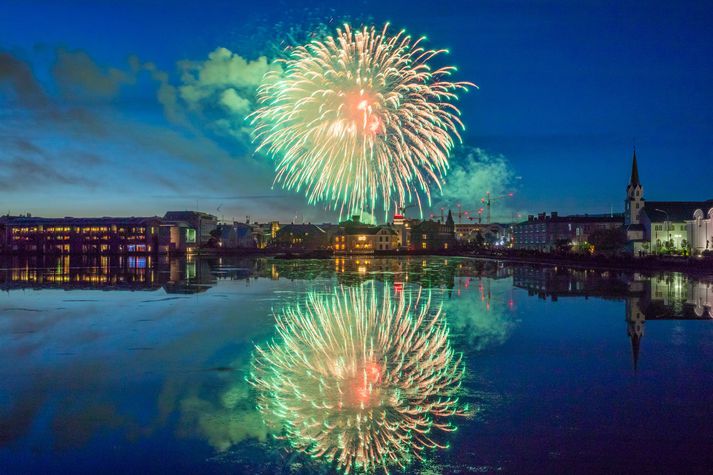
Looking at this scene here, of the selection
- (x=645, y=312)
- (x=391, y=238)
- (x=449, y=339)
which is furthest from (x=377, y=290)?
(x=391, y=238)

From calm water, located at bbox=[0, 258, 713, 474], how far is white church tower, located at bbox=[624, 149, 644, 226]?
97720 millimetres

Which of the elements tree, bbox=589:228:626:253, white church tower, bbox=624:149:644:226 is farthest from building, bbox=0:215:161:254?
white church tower, bbox=624:149:644:226

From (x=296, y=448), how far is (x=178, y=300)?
2147 centimetres

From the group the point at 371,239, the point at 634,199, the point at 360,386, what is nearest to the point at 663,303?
the point at 360,386

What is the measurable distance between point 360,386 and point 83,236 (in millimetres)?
179287

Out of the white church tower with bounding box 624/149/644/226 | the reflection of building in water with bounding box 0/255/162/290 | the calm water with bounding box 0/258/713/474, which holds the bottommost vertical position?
the calm water with bounding box 0/258/713/474

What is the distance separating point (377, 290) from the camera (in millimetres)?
32625

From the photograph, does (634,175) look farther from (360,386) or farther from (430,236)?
(360,386)

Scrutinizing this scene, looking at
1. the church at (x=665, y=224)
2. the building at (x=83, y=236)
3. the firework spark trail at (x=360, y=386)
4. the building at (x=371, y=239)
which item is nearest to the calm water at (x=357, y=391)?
the firework spark trail at (x=360, y=386)

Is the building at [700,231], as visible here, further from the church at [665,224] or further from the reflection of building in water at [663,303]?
the reflection of building in water at [663,303]

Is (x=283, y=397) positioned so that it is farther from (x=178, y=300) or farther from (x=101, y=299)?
(x=101, y=299)

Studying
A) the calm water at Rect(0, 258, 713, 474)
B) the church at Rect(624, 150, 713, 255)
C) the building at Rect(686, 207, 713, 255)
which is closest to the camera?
the calm water at Rect(0, 258, 713, 474)

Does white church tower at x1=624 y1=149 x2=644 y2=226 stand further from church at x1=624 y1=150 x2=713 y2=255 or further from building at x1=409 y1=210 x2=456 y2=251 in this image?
building at x1=409 y1=210 x2=456 y2=251

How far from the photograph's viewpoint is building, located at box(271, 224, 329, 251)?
18188 cm
